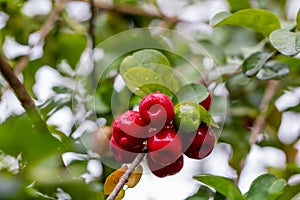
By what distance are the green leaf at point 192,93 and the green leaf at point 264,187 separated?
0.17m

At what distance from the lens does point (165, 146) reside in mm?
878

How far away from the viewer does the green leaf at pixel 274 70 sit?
1300mm

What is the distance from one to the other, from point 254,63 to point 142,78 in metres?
0.34

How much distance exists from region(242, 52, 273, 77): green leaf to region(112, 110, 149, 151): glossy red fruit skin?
36 cm

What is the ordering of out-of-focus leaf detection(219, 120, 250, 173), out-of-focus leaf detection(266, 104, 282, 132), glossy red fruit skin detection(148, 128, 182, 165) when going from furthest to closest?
out-of-focus leaf detection(266, 104, 282, 132) < out-of-focus leaf detection(219, 120, 250, 173) < glossy red fruit skin detection(148, 128, 182, 165)

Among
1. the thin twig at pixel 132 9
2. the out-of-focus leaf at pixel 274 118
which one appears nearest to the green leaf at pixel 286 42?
the out-of-focus leaf at pixel 274 118

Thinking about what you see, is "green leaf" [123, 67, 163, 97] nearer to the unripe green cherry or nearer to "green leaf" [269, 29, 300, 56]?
the unripe green cherry

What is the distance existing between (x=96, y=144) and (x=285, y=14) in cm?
86

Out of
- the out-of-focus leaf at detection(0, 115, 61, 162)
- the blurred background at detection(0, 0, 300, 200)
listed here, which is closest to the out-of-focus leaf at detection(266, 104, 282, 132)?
the blurred background at detection(0, 0, 300, 200)

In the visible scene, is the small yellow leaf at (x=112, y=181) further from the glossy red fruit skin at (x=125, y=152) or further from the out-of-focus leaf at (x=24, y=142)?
the out-of-focus leaf at (x=24, y=142)

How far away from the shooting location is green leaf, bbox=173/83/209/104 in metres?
0.95

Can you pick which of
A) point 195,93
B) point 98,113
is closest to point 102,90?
point 98,113

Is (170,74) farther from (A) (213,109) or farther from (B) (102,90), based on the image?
(B) (102,90)

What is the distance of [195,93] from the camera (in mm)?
965
